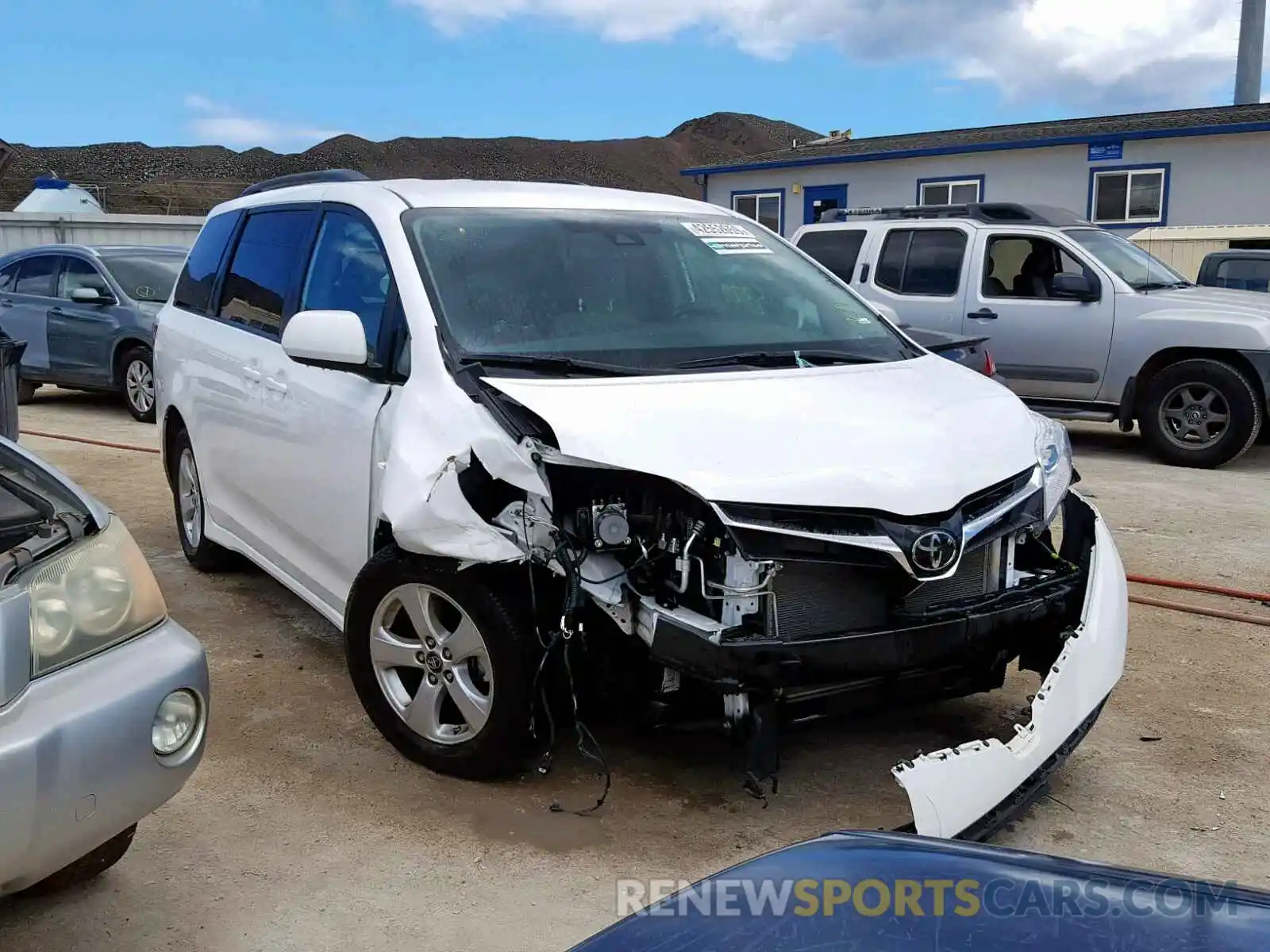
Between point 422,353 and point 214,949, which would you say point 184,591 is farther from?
point 214,949

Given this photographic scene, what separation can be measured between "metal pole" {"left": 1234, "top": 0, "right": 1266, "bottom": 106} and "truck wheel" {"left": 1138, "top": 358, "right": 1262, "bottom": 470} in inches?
738

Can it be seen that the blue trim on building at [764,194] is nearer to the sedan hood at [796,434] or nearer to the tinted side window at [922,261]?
the tinted side window at [922,261]

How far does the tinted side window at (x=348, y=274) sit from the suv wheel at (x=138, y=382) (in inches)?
285

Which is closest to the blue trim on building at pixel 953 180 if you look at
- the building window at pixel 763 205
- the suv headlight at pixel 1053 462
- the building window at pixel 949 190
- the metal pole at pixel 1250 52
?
the building window at pixel 949 190

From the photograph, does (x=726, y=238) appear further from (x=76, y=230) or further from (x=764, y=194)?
(x=764, y=194)

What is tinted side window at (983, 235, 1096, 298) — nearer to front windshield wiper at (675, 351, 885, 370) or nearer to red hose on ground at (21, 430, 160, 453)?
front windshield wiper at (675, 351, 885, 370)

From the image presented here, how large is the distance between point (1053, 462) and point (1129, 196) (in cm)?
1892

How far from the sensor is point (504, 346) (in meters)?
3.70

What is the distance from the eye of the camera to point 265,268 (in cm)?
488

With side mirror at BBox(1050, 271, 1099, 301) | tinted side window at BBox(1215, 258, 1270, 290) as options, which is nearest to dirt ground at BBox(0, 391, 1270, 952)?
side mirror at BBox(1050, 271, 1099, 301)

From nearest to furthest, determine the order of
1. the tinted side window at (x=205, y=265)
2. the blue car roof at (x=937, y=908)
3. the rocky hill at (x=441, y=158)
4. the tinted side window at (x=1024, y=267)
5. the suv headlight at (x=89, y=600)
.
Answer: the blue car roof at (x=937, y=908)
the suv headlight at (x=89, y=600)
the tinted side window at (x=205, y=265)
the tinted side window at (x=1024, y=267)
the rocky hill at (x=441, y=158)

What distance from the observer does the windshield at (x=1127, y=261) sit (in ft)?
30.9

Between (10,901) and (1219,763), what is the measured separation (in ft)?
11.5

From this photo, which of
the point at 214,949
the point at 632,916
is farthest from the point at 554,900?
the point at 632,916
